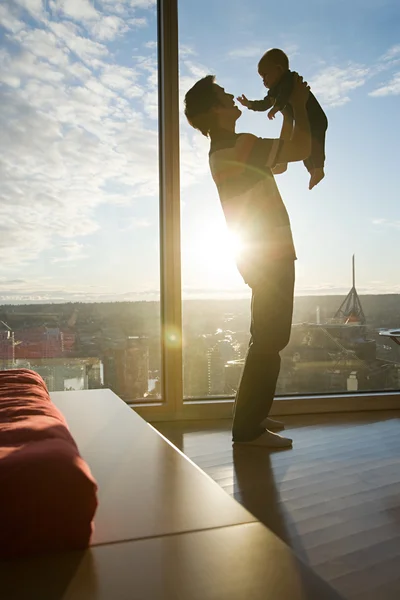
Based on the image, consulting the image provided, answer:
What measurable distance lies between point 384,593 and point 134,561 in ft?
2.40

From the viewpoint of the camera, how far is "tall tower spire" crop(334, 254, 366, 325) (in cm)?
329

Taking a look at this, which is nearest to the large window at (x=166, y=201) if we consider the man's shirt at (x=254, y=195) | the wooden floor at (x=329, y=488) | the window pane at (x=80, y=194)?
the window pane at (x=80, y=194)

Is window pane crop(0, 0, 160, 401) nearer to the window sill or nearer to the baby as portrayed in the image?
the window sill

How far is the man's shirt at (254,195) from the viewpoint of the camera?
223 centimetres

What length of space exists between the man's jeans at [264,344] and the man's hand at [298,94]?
0.64 m

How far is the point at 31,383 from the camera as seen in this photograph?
1505mm

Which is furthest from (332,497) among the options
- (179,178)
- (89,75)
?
(89,75)

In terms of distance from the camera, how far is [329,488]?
1.85 m

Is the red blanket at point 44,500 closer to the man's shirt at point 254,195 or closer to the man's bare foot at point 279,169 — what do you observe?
the man's shirt at point 254,195

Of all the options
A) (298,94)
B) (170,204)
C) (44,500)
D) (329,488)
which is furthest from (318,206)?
(44,500)

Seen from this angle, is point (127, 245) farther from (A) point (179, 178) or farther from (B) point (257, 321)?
(B) point (257, 321)

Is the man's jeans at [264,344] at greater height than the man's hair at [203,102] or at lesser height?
lesser

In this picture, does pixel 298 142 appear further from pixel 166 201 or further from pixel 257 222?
pixel 166 201

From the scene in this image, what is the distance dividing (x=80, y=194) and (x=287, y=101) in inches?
45.6
